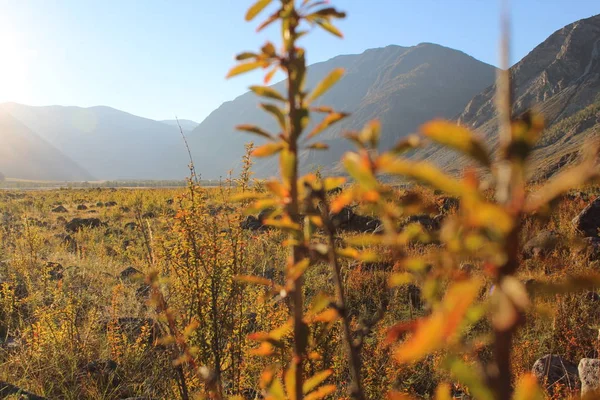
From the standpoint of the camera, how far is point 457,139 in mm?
282

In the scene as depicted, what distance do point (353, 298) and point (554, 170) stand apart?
27.1m

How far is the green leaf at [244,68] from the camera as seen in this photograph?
593mm

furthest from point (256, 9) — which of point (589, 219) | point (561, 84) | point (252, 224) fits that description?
point (561, 84)

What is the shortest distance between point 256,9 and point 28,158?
15728 centimetres

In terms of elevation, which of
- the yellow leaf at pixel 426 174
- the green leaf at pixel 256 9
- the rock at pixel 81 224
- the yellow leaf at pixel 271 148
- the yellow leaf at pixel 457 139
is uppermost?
the green leaf at pixel 256 9

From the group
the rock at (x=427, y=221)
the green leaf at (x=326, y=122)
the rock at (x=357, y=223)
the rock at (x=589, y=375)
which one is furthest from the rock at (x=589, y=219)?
the green leaf at (x=326, y=122)

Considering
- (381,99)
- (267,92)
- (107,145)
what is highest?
(381,99)

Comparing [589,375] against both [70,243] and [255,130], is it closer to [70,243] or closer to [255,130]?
[255,130]

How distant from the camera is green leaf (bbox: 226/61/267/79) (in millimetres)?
593

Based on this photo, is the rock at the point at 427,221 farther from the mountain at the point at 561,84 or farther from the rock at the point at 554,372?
the mountain at the point at 561,84

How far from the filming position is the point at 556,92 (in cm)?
7600

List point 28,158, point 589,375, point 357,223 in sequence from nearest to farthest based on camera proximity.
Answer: point 589,375 → point 357,223 → point 28,158

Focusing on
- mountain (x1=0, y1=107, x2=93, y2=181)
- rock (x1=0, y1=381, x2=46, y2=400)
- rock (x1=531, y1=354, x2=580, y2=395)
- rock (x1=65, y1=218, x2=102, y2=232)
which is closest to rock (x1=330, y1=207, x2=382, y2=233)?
rock (x1=531, y1=354, x2=580, y2=395)

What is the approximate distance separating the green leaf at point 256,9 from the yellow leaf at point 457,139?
1.33ft
